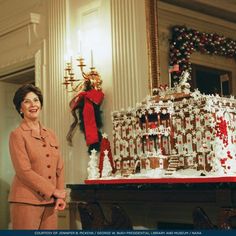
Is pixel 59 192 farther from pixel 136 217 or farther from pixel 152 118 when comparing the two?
pixel 136 217

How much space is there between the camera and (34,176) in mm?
2617

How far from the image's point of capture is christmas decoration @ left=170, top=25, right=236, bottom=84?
13.7ft

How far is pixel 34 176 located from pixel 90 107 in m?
2.08

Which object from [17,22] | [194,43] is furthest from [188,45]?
[17,22]

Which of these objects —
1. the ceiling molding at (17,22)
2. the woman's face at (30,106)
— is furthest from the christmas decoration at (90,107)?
the woman's face at (30,106)

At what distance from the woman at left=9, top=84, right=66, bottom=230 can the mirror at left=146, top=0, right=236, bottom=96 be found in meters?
1.74

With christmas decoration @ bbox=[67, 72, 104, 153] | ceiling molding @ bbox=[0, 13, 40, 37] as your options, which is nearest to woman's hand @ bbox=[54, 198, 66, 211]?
christmas decoration @ bbox=[67, 72, 104, 153]

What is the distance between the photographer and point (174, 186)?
3348mm

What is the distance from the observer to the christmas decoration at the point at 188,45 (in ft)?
13.7

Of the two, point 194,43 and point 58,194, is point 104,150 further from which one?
point 58,194

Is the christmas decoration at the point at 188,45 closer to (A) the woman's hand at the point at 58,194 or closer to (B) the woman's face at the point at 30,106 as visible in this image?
(B) the woman's face at the point at 30,106

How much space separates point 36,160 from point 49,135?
181mm

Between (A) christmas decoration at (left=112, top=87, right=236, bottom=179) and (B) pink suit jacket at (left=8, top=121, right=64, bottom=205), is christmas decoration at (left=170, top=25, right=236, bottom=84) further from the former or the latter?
(B) pink suit jacket at (left=8, top=121, right=64, bottom=205)

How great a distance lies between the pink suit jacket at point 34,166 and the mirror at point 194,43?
173cm
